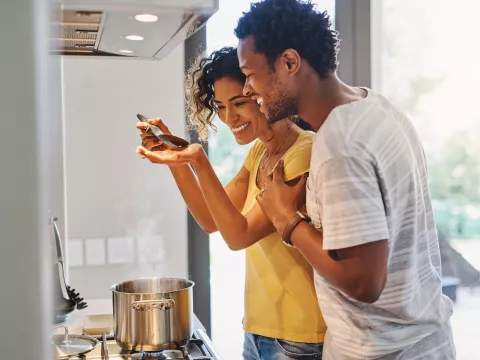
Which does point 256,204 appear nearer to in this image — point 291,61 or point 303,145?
point 303,145

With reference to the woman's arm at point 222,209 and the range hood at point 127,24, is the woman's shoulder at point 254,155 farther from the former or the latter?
the range hood at point 127,24

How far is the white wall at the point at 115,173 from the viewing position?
2.15 meters

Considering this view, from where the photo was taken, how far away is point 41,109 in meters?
0.45

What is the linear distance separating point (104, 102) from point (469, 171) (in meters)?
1.50

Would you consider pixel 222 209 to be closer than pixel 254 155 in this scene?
Yes

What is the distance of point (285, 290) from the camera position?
4.52 ft

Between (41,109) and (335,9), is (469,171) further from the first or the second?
(41,109)

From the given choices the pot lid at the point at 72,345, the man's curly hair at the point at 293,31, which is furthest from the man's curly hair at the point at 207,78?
the pot lid at the point at 72,345

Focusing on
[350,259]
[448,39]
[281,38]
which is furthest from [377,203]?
[448,39]

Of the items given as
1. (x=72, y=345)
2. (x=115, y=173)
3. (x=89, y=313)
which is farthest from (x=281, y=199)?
(x=115, y=173)

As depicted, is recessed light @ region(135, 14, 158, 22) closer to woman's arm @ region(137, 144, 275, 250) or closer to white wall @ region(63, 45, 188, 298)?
woman's arm @ region(137, 144, 275, 250)

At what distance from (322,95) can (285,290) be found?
1.58ft

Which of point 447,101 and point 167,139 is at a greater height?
point 447,101

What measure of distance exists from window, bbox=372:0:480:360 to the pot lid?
155cm
